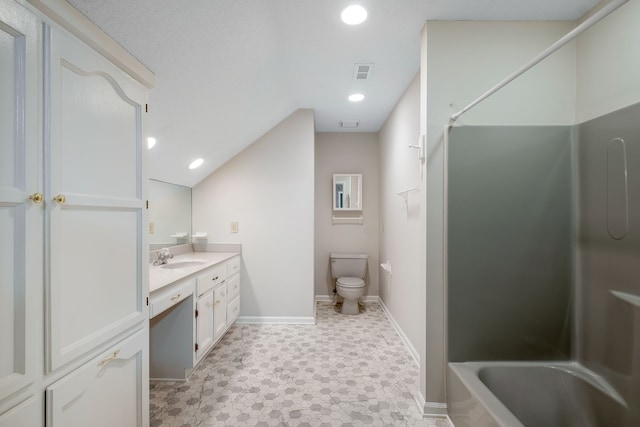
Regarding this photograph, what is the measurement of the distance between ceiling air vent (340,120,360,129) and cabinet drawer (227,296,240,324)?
2.47 metres

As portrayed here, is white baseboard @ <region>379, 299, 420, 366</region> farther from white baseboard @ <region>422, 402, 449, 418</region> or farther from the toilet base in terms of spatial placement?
white baseboard @ <region>422, 402, 449, 418</region>

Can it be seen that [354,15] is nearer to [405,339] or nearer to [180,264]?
[180,264]

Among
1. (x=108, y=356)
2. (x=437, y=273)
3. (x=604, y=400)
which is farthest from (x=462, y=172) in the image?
(x=108, y=356)

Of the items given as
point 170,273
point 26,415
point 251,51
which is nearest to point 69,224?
point 26,415

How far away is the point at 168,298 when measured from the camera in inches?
66.2

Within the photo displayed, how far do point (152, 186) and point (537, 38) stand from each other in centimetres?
306

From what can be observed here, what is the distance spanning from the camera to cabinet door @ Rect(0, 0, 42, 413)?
0.75m

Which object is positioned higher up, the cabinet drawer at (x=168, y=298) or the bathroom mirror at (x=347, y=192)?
the bathroom mirror at (x=347, y=192)

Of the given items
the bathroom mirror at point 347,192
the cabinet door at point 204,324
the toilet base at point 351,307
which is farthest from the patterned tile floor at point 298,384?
the bathroom mirror at point 347,192

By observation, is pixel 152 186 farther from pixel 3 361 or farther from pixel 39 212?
pixel 3 361

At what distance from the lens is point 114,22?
45.2 inches

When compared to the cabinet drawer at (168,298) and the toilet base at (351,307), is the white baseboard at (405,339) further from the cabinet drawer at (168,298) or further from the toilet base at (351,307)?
the cabinet drawer at (168,298)

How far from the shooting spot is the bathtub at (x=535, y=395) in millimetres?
1358

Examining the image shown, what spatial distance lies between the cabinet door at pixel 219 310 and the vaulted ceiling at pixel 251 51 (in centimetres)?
118
